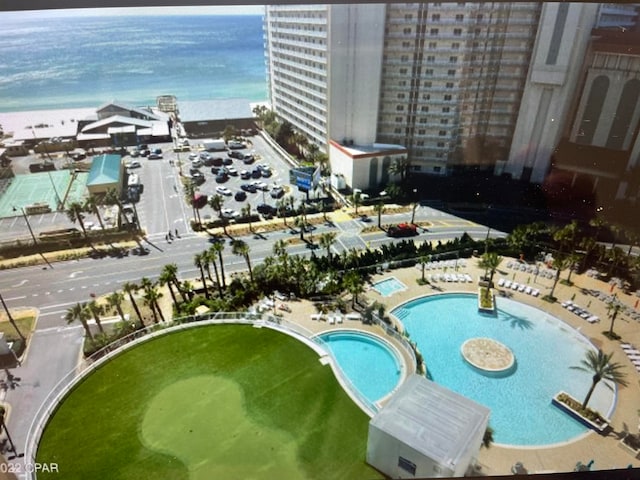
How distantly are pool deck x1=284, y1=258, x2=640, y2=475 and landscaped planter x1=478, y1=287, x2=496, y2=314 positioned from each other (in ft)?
1.35

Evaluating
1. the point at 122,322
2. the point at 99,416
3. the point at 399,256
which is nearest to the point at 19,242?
the point at 122,322

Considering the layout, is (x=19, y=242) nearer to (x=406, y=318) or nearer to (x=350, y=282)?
(x=350, y=282)

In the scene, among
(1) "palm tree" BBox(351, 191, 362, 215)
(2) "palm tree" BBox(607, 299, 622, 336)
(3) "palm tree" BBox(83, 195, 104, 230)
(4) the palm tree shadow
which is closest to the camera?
(2) "palm tree" BBox(607, 299, 622, 336)

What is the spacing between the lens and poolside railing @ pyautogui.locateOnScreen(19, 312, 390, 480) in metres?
8.85

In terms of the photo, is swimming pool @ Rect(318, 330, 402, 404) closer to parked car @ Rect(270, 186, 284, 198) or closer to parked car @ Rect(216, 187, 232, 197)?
parked car @ Rect(270, 186, 284, 198)

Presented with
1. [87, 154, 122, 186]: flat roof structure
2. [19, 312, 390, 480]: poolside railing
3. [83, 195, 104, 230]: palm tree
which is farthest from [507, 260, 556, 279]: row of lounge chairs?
[87, 154, 122, 186]: flat roof structure

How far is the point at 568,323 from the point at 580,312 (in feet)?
2.80

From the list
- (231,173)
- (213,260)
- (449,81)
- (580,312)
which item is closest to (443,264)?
(580,312)

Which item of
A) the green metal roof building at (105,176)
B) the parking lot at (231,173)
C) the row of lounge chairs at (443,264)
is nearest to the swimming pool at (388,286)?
the row of lounge chairs at (443,264)

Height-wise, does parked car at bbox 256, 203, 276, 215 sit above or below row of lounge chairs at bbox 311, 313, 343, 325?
above

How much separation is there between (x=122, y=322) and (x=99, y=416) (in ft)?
15.2

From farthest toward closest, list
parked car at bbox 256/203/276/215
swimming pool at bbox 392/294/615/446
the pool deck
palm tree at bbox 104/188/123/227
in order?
parked car at bbox 256/203/276/215 < palm tree at bbox 104/188/123/227 < swimming pool at bbox 392/294/615/446 < the pool deck

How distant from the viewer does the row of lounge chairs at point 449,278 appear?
52.8 feet

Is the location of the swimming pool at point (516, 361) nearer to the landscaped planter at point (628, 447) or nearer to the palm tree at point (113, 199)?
the landscaped planter at point (628, 447)
